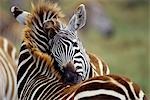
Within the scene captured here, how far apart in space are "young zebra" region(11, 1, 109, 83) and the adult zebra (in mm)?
19

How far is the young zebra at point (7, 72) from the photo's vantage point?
726 cm

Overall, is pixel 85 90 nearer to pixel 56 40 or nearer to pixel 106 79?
pixel 106 79

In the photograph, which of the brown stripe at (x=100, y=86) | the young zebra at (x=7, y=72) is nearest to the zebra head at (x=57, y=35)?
the brown stripe at (x=100, y=86)

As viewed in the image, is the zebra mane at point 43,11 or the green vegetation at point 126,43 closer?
the zebra mane at point 43,11

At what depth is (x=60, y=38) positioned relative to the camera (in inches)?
203

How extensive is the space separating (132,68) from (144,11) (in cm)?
614

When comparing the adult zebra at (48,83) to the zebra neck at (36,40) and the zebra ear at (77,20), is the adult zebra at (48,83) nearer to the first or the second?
the zebra neck at (36,40)

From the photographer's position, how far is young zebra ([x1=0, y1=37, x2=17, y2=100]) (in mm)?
7258

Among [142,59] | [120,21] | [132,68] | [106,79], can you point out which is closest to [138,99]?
[106,79]

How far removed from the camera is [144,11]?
1950cm

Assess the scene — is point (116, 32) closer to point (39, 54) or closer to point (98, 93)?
point (39, 54)

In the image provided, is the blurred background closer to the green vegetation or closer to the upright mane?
the green vegetation

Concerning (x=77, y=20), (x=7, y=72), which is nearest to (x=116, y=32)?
(x=7, y=72)

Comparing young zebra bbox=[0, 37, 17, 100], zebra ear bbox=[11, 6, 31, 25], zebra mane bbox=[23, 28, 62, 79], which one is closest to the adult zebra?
zebra mane bbox=[23, 28, 62, 79]
